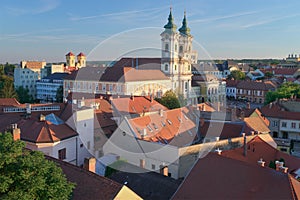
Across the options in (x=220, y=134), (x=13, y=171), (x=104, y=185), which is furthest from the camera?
(x=220, y=134)

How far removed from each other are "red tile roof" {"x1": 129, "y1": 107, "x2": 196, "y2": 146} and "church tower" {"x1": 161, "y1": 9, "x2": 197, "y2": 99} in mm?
31398

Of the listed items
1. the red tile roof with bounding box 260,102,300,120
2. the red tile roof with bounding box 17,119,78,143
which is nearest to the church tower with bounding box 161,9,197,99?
the red tile roof with bounding box 260,102,300,120

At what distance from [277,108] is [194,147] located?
18897 millimetres

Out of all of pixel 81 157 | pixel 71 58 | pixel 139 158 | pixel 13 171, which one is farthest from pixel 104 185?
pixel 71 58

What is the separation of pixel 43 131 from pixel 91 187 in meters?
10.5

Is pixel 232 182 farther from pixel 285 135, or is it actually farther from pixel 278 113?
pixel 285 135

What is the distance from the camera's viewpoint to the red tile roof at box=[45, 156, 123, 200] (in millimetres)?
9086

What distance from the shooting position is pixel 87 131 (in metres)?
21.4

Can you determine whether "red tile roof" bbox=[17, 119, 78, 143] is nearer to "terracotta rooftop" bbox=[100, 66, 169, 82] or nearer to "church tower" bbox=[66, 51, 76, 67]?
"terracotta rooftop" bbox=[100, 66, 169, 82]

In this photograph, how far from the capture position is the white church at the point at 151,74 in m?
48.2

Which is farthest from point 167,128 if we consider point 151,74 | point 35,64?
point 35,64

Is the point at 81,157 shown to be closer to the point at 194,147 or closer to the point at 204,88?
the point at 194,147

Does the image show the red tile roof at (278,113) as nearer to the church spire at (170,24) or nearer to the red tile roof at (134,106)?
the red tile roof at (134,106)

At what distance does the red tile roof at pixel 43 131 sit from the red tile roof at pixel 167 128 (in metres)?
3.92
